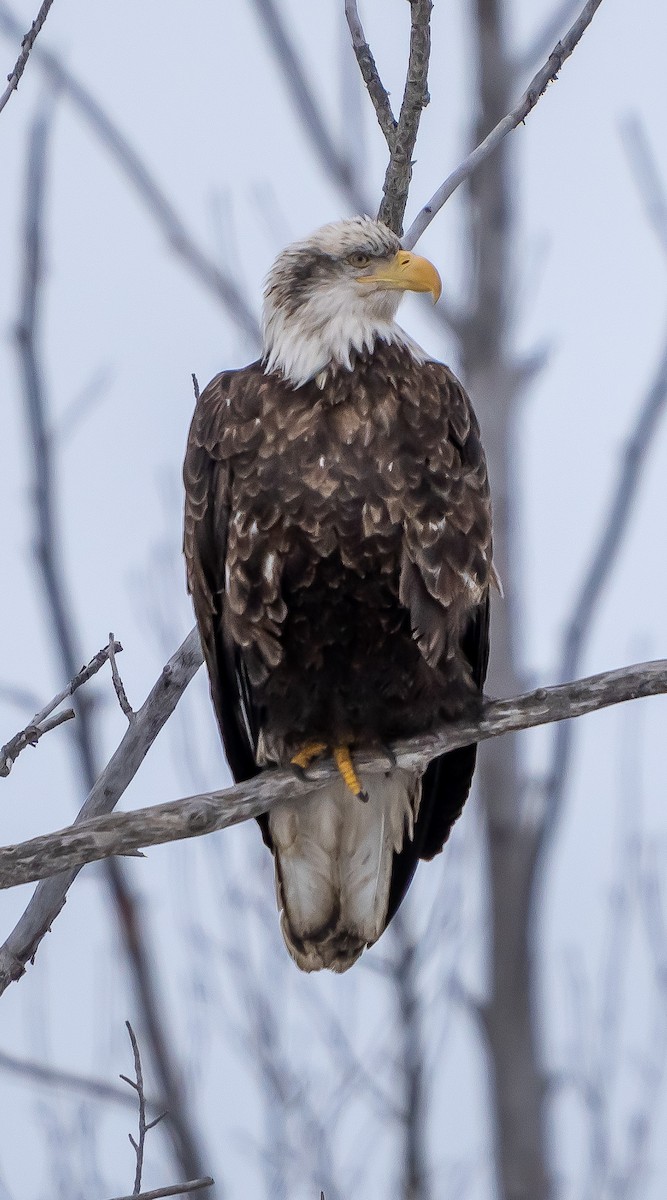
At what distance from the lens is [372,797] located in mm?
4191

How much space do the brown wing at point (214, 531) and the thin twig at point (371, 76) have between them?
690 millimetres

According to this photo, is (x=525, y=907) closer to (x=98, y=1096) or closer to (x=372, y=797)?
(x=372, y=797)

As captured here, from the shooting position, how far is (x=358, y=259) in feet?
12.8

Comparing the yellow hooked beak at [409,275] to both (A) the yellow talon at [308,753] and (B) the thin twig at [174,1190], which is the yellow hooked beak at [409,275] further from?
(B) the thin twig at [174,1190]

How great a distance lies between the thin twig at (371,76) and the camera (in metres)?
3.77

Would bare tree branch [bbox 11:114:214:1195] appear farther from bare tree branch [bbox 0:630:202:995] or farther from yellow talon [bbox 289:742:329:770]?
yellow talon [bbox 289:742:329:770]

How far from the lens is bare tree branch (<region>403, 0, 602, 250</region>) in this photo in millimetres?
3652

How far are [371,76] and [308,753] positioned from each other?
1.72 m

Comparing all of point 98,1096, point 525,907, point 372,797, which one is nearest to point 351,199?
point 372,797

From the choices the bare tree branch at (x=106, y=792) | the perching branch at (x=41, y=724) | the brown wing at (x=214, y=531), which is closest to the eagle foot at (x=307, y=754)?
the brown wing at (x=214, y=531)

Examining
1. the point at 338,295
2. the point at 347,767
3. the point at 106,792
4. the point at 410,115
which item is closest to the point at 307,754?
the point at 347,767

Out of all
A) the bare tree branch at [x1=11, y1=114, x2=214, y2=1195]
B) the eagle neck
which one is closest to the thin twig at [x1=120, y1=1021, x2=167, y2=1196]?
the bare tree branch at [x1=11, y1=114, x2=214, y2=1195]

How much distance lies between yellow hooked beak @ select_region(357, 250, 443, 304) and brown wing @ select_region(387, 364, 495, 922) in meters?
0.20

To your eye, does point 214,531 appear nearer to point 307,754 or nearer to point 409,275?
point 307,754
